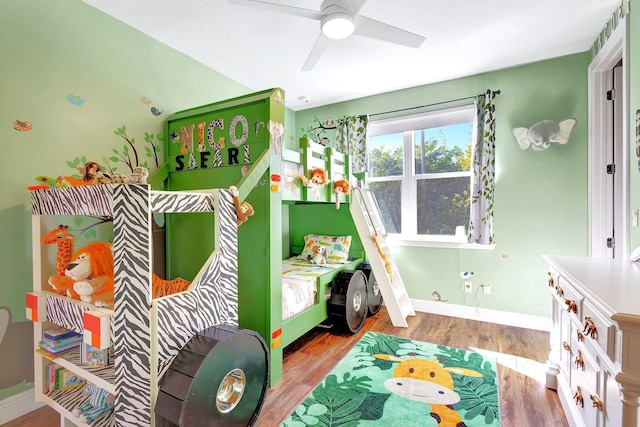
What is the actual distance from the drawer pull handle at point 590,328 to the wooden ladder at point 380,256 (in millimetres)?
1889

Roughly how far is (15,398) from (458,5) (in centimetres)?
389

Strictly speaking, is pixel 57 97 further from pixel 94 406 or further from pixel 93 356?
pixel 94 406

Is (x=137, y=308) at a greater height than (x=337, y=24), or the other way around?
(x=337, y=24)

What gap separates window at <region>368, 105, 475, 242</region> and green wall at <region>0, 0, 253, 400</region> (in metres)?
2.59

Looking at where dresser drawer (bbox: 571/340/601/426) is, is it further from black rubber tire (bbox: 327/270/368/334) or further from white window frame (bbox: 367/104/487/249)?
white window frame (bbox: 367/104/487/249)

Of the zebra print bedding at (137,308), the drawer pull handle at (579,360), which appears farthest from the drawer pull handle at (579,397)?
the zebra print bedding at (137,308)

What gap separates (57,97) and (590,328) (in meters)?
3.15

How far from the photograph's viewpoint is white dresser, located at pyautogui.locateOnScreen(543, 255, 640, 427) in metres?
0.86

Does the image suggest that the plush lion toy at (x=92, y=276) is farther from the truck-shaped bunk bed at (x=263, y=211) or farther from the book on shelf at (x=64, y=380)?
the truck-shaped bunk bed at (x=263, y=211)

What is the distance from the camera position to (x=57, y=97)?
6.31ft

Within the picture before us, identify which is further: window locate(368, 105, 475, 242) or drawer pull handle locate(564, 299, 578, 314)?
window locate(368, 105, 475, 242)

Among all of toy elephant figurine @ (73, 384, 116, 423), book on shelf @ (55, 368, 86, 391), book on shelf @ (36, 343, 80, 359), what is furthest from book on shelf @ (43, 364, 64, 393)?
toy elephant figurine @ (73, 384, 116, 423)

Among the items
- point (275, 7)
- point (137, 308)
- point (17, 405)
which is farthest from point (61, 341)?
point (275, 7)

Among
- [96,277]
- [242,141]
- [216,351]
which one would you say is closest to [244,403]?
[216,351]
